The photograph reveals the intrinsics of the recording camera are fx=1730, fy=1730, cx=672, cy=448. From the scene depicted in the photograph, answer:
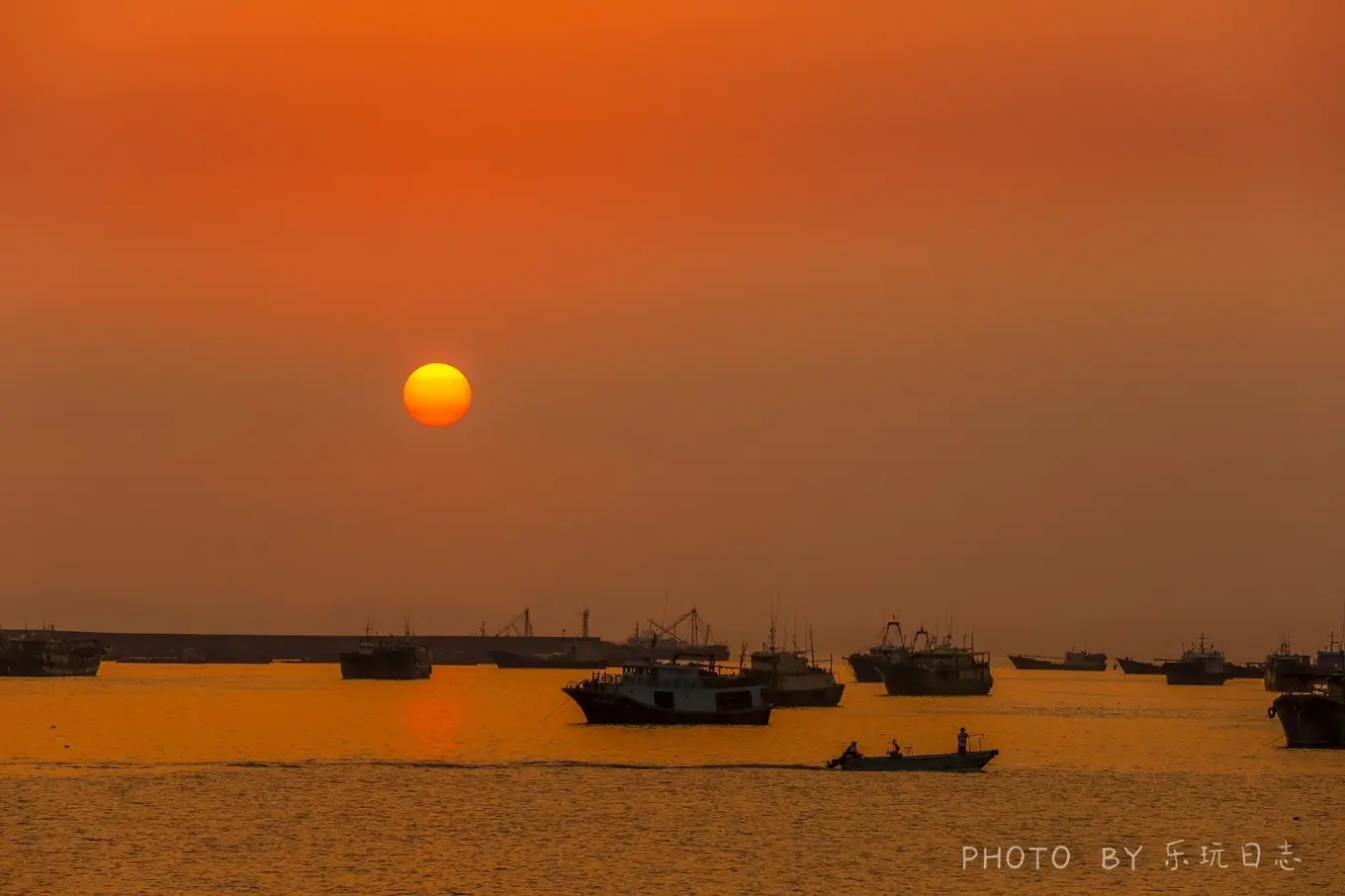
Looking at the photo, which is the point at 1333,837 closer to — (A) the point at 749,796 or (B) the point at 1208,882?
(B) the point at 1208,882

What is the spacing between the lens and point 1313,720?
127 m

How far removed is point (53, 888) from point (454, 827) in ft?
66.7

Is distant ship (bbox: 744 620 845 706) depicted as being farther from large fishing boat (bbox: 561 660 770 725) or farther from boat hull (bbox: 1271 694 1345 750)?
boat hull (bbox: 1271 694 1345 750)

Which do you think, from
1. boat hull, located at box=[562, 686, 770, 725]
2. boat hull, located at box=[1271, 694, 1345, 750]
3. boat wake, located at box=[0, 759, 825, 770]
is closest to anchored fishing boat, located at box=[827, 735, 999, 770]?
Result: boat wake, located at box=[0, 759, 825, 770]

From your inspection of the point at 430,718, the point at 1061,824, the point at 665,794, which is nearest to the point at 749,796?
the point at 665,794

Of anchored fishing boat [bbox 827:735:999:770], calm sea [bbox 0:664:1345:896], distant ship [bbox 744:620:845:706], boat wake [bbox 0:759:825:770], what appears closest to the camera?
calm sea [bbox 0:664:1345:896]

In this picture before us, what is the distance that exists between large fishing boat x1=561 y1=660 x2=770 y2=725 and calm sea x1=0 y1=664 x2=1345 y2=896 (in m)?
1.97

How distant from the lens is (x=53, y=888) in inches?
2345

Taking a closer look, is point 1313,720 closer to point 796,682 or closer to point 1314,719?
point 1314,719

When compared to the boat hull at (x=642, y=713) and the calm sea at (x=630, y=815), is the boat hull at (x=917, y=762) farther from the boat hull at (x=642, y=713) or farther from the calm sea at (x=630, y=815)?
the boat hull at (x=642, y=713)

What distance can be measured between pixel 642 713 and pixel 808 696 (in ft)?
190

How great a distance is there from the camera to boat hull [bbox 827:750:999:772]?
311 ft

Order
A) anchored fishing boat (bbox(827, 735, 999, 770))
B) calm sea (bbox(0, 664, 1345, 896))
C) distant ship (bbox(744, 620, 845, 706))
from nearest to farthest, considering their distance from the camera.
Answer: calm sea (bbox(0, 664, 1345, 896)), anchored fishing boat (bbox(827, 735, 999, 770)), distant ship (bbox(744, 620, 845, 706))

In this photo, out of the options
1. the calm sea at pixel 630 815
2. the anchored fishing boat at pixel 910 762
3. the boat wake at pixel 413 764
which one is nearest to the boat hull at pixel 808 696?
the calm sea at pixel 630 815
